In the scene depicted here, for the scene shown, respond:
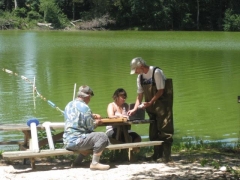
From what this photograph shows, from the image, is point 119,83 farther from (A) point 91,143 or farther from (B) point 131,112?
(A) point 91,143

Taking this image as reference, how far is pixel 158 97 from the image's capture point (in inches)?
243

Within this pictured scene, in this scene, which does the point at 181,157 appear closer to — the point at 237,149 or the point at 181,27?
the point at 237,149

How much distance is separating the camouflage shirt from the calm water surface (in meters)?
3.65

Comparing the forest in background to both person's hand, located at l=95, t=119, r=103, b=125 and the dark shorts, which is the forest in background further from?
the dark shorts

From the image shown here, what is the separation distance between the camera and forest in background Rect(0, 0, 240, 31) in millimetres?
59875

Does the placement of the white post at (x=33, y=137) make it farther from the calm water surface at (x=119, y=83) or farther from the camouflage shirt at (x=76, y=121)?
the calm water surface at (x=119, y=83)

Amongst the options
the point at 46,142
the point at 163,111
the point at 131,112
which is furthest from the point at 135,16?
the point at 163,111

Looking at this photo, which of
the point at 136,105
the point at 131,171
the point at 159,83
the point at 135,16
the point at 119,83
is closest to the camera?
the point at 131,171

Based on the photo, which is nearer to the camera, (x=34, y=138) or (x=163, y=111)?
(x=34, y=138)

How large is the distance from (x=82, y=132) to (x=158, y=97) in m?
1.08

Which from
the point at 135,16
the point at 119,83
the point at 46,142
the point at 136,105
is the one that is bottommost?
the point at 119,83

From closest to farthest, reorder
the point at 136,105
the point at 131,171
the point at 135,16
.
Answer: the point at 131,171, the point at 136,105, the point at 135,16

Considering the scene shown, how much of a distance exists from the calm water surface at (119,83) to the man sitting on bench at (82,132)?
12.0 ft

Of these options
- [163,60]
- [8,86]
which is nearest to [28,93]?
[8,86]
